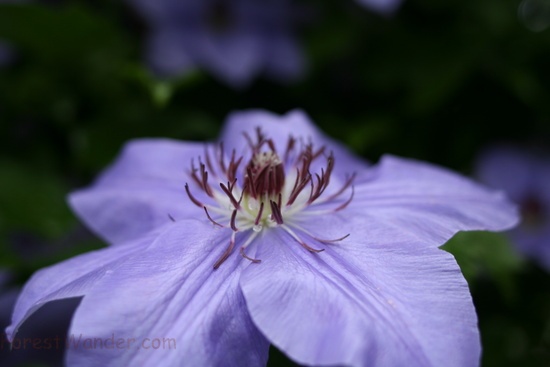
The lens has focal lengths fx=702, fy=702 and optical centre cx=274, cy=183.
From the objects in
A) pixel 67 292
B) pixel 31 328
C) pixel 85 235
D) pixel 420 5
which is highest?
pixel 420 5

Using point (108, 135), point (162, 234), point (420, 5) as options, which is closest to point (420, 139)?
point (420, 5)

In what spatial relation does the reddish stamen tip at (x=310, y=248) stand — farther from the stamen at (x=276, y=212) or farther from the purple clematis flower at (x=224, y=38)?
the purple clematis flower at (x=224, y=38)

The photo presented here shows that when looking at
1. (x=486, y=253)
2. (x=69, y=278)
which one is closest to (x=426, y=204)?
(x=486, y=253)

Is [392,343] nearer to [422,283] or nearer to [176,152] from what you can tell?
[422,283]

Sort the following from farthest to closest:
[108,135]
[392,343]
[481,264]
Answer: [108,135], [481,264], [392,343]

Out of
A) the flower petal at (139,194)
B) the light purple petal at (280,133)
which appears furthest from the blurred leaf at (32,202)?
the light purple petal at (280,133)

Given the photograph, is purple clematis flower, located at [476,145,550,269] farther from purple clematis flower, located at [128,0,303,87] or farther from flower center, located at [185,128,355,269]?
flower center, located at [185,128,355,269]
